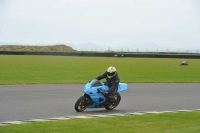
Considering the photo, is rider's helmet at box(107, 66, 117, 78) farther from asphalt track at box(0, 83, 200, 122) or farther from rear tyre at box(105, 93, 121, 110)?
asphalt track at box(0, 83, 200, 122)

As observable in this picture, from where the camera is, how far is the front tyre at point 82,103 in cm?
1265

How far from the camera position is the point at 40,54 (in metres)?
68.4

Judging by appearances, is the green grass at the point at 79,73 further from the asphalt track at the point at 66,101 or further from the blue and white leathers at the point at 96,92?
A: the blue and white leathers at the point at 96,92

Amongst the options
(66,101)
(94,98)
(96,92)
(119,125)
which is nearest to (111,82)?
(96,92)

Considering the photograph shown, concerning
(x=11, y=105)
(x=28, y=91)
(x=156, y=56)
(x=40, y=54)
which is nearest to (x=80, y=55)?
(x=40, y=54)

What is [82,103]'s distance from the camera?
1273 centimetres

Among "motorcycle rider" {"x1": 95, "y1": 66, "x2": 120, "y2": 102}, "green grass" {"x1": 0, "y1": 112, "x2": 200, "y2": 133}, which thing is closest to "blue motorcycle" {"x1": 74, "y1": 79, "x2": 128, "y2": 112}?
"motorcycle rider" {"x1": 95, "y1": 66, "x2": 120, "y2": 102}

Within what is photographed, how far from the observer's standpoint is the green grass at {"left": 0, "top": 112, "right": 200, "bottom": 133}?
9281 millimetres

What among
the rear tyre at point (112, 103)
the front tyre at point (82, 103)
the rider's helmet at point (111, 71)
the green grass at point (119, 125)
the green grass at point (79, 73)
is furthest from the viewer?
the green grass at point (79, 73)

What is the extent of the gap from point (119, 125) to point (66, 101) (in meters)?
5.28

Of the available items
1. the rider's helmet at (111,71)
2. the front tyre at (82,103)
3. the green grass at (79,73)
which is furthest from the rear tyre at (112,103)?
the green grass at (79,73)

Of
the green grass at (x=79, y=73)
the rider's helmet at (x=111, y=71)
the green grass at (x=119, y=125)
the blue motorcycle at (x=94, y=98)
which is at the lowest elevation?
the green grass at (x=79, y=73)

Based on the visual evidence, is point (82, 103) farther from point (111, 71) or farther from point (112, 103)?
point (111, 71)

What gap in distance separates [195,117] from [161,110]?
1.93 metres
